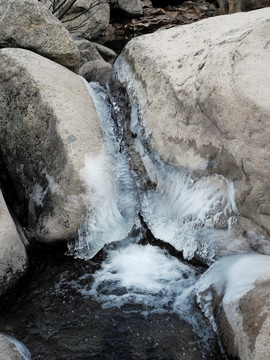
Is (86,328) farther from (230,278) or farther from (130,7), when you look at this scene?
(130,7)

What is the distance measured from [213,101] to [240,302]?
5.66 feet

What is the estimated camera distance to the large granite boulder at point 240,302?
8.74 feet

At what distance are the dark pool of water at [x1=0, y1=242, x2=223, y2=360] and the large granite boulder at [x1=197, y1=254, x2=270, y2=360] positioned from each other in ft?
0.60

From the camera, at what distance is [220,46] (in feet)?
14.2

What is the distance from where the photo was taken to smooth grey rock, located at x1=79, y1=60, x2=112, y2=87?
5924 millimetres

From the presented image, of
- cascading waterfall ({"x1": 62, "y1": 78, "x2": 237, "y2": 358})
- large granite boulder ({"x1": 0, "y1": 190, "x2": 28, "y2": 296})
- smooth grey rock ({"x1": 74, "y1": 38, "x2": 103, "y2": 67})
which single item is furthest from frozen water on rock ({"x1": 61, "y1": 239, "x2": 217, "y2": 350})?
smooth grey rock ({"x1": 74, "y1": 38, "x2": 103, "y2": 67})

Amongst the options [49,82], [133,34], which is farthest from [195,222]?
[133,34]

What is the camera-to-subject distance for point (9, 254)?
360 centimetres

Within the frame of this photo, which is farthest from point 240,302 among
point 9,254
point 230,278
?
point 9,254

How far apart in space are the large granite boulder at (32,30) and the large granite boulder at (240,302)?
3.17m

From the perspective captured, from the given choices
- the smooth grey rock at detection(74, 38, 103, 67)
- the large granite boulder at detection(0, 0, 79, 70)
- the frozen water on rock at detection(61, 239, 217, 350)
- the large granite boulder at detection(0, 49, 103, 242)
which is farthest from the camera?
the smooth grey rock at detection(74, 38, 103, 67)

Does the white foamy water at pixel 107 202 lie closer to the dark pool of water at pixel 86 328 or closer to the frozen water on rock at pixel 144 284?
the frozen water on rock at pixel 144 284

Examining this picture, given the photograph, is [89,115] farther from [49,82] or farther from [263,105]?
[263,105]

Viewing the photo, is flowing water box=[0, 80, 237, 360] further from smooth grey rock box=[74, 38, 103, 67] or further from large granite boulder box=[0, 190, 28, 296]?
smooth grey rock box=[74, 38, 103, 67]
